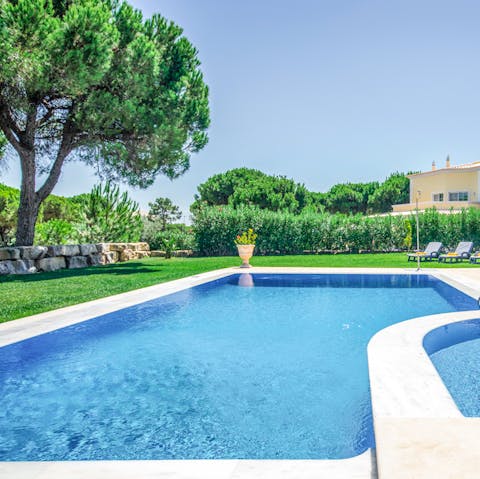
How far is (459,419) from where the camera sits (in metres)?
2.75

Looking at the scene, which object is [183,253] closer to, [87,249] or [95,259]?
[95,259]

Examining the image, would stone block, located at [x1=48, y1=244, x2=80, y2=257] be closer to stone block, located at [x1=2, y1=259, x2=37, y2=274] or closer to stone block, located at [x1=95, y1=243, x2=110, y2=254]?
stone block, located at [x1=2, y1=259, x2=37, y2=274]

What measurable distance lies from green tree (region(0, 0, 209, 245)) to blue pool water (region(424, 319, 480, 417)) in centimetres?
1162

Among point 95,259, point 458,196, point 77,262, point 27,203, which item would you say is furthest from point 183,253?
point 458,196

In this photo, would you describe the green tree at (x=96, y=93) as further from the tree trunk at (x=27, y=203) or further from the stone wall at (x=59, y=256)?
the stone wall at (x=59, y=256)

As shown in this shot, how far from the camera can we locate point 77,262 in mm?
17047

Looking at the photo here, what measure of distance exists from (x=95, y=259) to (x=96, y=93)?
22.6 ft

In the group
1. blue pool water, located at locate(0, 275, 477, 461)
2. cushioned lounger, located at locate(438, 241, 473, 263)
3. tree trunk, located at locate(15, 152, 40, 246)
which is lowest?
blue pool water, located at locate(0, 275, 477, 461)

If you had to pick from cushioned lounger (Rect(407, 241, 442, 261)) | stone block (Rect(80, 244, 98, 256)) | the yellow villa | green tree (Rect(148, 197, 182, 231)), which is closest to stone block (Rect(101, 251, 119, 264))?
stone block (Rect(80, 244, 98, 256))

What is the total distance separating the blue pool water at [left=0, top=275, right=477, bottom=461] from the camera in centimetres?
315

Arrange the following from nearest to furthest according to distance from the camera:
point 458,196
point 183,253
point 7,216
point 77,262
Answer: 1. point 77,262
2. point 7,216
3. point 183,253
4. point 458,196

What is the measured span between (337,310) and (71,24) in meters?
10.7

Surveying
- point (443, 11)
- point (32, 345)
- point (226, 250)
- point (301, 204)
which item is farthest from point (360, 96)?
point (301, 204)

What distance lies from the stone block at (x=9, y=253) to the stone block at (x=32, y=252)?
183 millimetres
